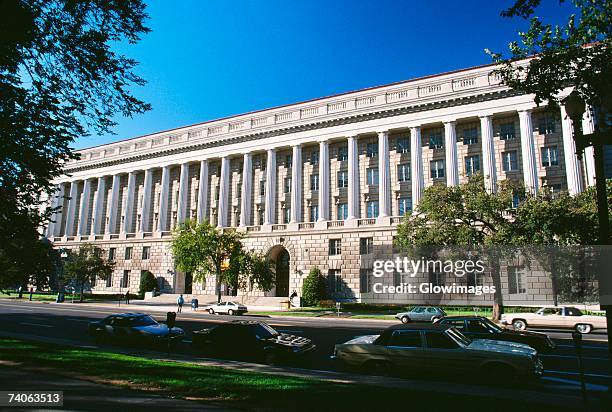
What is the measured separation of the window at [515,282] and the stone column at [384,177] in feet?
45.0

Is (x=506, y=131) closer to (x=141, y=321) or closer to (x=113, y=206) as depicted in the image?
(x=141, y=321)

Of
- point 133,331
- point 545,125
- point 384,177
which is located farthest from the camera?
point 384,177

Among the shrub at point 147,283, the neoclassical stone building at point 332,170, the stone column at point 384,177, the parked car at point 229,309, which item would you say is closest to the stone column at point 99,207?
the neoclassical stone building at point 332,170

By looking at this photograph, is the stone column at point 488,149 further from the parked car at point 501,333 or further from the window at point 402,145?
the parked car at point 501,333

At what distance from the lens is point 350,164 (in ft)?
159

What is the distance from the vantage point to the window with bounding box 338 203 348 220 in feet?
161

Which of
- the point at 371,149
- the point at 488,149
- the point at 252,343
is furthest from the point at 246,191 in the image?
the point at 252,343

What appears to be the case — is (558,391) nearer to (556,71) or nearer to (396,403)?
(396,403)

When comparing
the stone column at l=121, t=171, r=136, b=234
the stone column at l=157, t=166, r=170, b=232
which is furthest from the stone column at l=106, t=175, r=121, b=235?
the stone column at l=157, t=166, r=170, b=232

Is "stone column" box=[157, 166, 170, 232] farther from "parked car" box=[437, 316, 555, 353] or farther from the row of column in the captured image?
"parked car" box=[437, 316, 555, 353]

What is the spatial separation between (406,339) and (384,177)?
35.4 metres

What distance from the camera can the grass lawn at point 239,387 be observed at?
322 inches

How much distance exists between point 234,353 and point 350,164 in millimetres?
36151

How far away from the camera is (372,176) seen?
48344 mm
